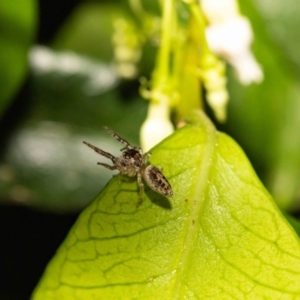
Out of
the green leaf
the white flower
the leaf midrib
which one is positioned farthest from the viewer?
the green leaf

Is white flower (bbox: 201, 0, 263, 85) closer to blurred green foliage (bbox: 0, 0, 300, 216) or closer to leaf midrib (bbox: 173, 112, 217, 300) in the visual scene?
leaf midrib (bbox: 173, 112, 217, 300)

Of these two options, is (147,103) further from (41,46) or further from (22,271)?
(22,271)

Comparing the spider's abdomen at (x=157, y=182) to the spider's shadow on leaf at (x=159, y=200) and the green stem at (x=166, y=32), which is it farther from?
the green stem at (x=166, y=32)

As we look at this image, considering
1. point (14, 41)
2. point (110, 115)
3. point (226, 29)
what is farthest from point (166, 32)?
point (110, 115)

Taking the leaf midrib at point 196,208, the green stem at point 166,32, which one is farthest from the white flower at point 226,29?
the leaf midrib at point 196,208

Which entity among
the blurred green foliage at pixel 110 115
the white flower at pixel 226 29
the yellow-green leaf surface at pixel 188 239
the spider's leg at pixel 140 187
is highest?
the blurred green foliage at pixel 110 115

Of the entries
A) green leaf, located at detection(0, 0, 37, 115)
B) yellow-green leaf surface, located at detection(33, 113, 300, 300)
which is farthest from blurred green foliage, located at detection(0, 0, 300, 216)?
yellow-green leaf surface, located at detection(33, 113, 300, 300)

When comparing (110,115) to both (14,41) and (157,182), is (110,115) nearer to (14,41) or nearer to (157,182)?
(14,41)
